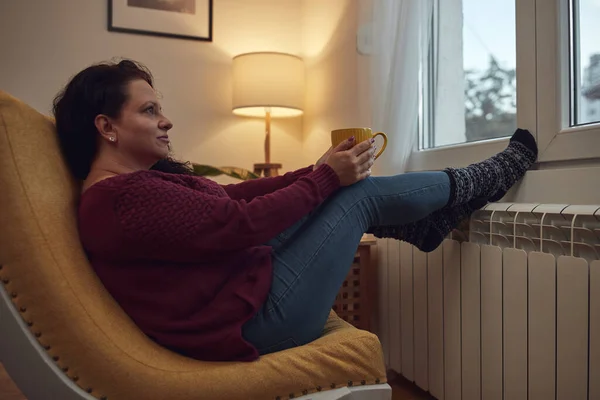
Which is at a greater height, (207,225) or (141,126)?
(141,126)

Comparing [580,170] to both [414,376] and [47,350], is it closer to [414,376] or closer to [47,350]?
[414,376]

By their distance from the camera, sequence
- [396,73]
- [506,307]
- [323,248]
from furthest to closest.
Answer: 1. [396,73]
2. [506,307]
3. [323,248]

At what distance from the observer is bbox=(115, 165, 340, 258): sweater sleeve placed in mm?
→ 889

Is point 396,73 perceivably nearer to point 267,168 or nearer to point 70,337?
point 267,168

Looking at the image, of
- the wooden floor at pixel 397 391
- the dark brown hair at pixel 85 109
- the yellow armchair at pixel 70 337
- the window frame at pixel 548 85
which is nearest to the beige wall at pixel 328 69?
the window frame at pixel 548 85

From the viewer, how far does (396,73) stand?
1.65 m

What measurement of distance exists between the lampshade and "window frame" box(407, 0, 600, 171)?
109cm

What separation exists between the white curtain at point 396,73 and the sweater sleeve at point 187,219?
31.0 inches

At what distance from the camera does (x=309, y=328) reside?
102 centimetres

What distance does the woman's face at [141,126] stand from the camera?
1.07 meters

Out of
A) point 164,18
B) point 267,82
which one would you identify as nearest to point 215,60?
point 164,18

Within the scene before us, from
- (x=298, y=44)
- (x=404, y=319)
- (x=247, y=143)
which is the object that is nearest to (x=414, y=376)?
(x=404, y=319)

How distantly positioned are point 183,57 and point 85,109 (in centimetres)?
147

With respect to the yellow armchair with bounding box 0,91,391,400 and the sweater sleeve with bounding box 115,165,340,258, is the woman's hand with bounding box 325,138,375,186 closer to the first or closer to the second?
the sweater sleeve with bounding box 115,165,340,258
